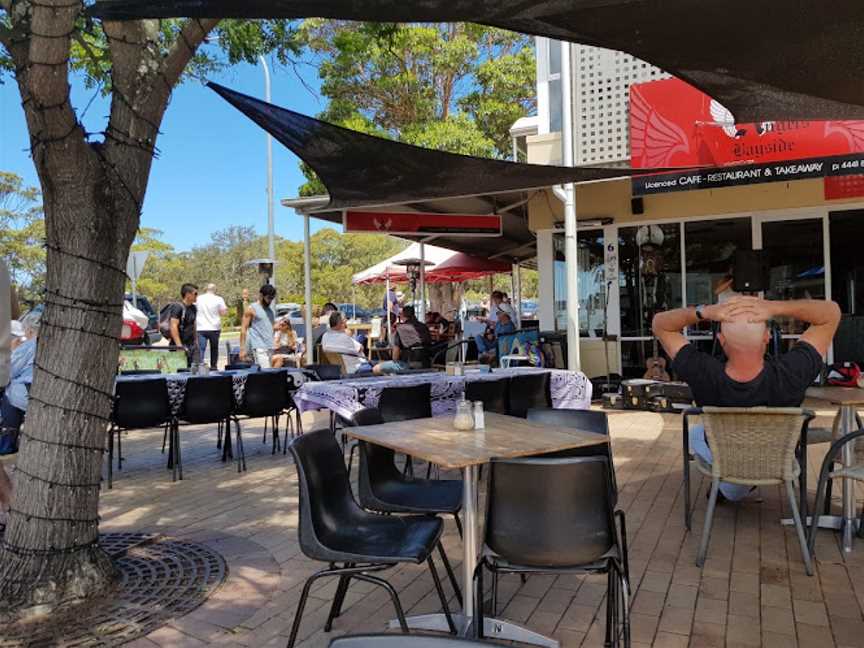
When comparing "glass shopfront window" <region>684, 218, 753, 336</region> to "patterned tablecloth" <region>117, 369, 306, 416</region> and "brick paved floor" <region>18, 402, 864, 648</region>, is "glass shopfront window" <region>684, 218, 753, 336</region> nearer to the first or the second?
"brick paved floor" <region>18, 402, 864, 648</region>

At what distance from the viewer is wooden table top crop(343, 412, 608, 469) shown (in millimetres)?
2598

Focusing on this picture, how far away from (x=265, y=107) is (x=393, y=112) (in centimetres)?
1400

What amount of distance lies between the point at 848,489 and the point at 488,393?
264 cm

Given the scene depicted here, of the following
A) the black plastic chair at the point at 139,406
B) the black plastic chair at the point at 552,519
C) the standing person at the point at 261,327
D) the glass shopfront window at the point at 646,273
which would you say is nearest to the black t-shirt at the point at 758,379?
the black plastic chair at the point at 552,519

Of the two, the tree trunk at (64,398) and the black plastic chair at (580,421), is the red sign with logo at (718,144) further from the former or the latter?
the tree trunk at (64,398)

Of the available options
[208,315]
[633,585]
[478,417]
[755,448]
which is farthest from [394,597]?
[208,315]

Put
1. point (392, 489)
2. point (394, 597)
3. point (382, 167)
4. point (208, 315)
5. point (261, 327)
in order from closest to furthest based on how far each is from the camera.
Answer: point (394, 597), point (392, 489), point (382, 167), point (261, 327), point (208, 315)

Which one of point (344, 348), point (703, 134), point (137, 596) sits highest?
point (703, 134)

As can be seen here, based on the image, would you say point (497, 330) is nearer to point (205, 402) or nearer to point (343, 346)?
point (343, 346)

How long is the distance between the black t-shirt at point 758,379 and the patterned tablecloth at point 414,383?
208cm

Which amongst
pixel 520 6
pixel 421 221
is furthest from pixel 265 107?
pixel 421 221

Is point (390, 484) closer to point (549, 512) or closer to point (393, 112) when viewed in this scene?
point (549, 512)

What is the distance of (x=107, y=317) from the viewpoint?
3256 millimetres

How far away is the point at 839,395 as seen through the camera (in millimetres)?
3891
